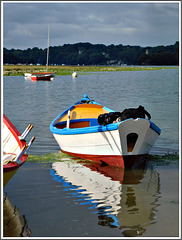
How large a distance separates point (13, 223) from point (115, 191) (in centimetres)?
323

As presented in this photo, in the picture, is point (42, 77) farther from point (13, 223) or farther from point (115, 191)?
point (13, 223)

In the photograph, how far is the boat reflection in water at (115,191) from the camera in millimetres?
9055

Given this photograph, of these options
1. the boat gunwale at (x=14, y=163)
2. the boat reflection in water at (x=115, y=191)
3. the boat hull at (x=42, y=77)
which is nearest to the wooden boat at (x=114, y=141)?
the boat reflection in water at (x=115, y=191)

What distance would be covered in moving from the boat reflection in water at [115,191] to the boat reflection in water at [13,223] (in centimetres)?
154

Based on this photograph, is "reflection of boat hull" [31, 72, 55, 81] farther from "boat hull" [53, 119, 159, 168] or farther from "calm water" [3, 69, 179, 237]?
"boat hull" [53, 119, 159, 168]

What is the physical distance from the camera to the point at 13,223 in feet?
29.0

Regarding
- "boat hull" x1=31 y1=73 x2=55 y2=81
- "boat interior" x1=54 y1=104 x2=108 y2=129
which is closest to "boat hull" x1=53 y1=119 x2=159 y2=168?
"boat interior" x1=54 y1=104 x2=108 y2=129

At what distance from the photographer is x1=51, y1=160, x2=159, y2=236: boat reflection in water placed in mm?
9055

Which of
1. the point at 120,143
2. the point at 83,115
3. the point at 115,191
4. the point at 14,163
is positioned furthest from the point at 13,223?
the point at 83,115

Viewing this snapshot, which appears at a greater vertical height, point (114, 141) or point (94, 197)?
point (114, 141)

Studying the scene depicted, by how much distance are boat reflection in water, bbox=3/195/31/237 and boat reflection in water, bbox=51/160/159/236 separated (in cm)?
154

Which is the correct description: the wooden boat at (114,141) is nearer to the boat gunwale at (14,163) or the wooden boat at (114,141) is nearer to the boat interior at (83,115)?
the boat interior at (83,115)

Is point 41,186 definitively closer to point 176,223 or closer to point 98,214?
point 98,214

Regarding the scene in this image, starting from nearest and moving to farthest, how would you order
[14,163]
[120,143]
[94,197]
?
[14,163], [94,197], [120,143]
